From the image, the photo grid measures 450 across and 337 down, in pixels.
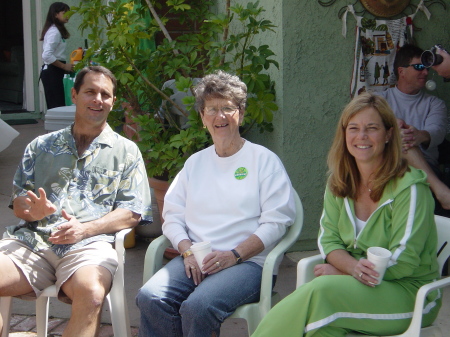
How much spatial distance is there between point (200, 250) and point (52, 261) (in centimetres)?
76

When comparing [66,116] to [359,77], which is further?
[66,116]

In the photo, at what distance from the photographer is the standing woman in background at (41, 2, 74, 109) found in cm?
776

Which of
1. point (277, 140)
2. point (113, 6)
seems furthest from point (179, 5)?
point (277, 140)

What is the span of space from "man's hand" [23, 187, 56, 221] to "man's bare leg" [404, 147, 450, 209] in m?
1.86

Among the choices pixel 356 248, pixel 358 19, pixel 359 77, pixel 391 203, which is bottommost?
pixel 356 248

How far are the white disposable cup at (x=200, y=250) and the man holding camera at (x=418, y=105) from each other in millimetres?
1615

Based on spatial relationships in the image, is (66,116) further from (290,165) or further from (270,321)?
(270,321)

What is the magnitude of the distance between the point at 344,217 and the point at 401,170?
0.98ft

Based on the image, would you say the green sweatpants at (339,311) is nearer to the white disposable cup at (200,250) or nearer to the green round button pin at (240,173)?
the white disposable cup at (200,250)

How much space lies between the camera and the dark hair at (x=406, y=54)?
4.06 meters

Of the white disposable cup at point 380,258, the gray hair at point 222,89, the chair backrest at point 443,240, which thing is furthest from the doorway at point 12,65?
the white disposable cup at point 380,258

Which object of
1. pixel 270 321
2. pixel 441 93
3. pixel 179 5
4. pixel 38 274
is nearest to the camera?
pixel 270 321

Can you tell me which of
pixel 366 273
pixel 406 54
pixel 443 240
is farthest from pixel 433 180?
pixel 366 273

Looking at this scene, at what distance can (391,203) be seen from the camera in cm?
256
